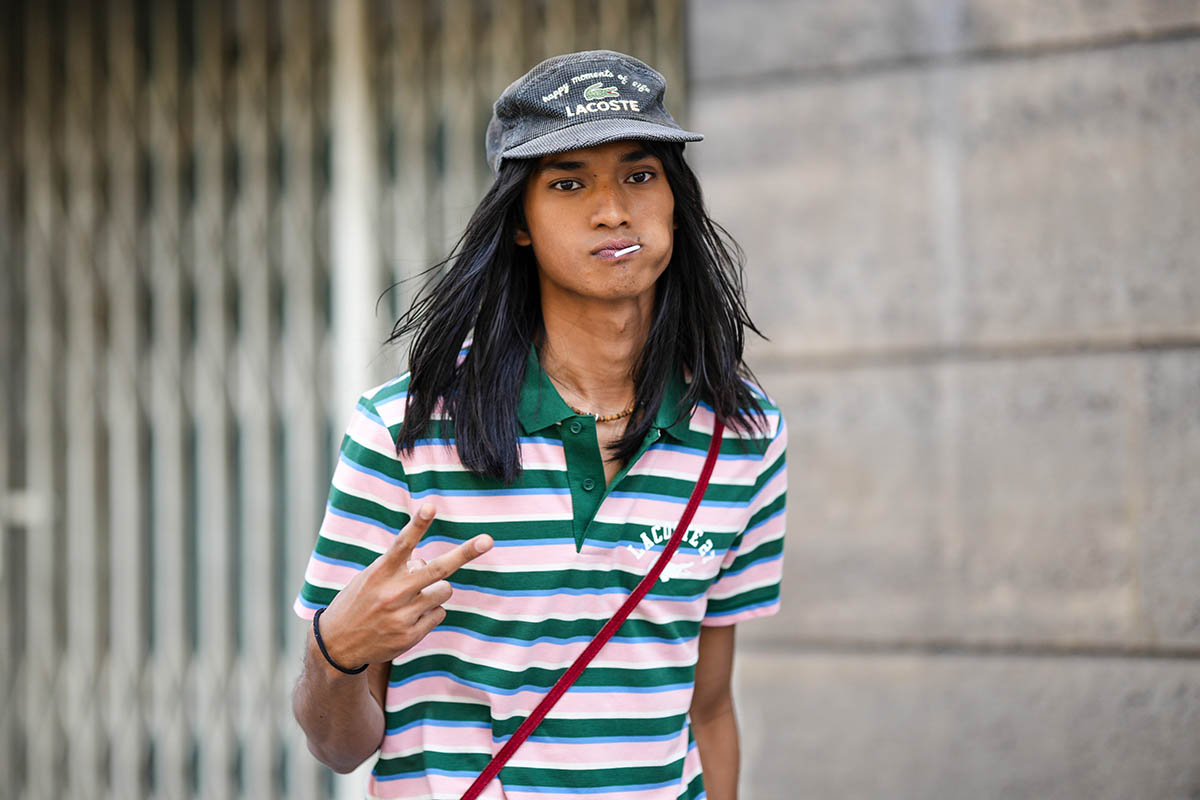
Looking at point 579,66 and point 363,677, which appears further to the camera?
point 579,66

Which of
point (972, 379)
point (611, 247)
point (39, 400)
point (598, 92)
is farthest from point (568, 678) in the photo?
point (39, 400)

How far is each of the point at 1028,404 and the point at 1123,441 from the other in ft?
0.94

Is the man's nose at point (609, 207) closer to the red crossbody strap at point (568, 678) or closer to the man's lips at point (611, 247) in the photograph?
the man's lips at point (611, 247)

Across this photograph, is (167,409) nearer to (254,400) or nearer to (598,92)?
(254,400)

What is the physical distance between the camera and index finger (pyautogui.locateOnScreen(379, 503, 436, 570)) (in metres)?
1.66

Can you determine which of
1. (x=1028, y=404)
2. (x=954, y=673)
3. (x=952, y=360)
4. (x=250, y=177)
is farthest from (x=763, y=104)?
(x=250, y=177)

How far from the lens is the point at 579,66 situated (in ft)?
6.34

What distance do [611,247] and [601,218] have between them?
5cm

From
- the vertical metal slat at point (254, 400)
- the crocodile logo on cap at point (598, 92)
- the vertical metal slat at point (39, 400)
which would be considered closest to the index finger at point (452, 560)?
the crocodile logo on cap at point (598, 92)

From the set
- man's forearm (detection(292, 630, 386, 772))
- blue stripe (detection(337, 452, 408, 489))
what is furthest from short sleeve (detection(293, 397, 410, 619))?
man's forearm (detection(292, 630, 386, 772))

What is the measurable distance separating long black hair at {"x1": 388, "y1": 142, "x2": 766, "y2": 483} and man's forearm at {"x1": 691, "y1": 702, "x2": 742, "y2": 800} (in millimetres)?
583

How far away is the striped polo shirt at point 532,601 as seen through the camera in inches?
73.4

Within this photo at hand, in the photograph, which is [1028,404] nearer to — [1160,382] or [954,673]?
[1160,382]

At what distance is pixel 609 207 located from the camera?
1874mm
